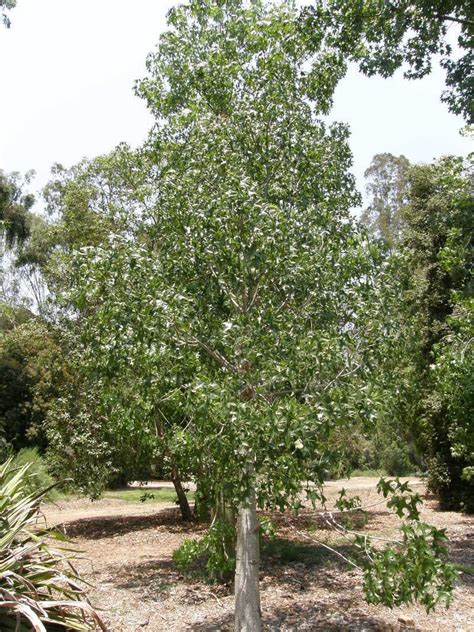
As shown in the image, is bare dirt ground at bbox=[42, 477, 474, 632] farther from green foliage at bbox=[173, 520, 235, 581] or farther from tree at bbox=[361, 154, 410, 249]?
tree at bbox=[361, 154, 410, 249]

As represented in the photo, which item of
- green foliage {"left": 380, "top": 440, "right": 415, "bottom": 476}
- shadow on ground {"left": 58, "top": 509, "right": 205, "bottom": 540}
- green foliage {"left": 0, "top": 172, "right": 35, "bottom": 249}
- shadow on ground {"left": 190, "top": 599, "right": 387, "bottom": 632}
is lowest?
shadow on ground {"left": 190, "top": 599, "right": 387, "bottom": 632}

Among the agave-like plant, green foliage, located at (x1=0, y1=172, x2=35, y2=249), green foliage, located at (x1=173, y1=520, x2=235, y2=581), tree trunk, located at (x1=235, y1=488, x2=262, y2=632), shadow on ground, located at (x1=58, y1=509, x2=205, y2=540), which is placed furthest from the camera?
green foliage, located at (x1=0, y1=172, x2=35, y2=249)

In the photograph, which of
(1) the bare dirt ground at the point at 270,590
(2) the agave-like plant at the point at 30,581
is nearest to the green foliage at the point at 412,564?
(1) the bare dirt ground at the point at 270,590

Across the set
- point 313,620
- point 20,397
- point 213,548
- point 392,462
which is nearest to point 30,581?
point 213,548

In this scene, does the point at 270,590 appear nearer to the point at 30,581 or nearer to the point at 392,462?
the point at 30,581

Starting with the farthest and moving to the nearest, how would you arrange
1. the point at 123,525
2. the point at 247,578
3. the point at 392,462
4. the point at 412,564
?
the point at 392,462
the point at 123,525
the point at 247,578
the point at 412,564

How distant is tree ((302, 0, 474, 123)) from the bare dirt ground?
6.49m

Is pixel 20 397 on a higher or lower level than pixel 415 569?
higher

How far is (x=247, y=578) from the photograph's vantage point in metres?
5.17

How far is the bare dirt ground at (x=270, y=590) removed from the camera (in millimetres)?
6582

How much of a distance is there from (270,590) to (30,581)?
4.07m

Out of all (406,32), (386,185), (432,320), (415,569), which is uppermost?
(386,185)

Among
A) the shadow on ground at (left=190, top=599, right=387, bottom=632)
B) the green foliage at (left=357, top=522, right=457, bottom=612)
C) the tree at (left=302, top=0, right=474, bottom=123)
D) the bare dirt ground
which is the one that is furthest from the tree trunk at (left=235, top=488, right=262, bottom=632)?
the tree at (left=302, top=0, right=474, bottom=123)

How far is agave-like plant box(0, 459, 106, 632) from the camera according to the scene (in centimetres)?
432
